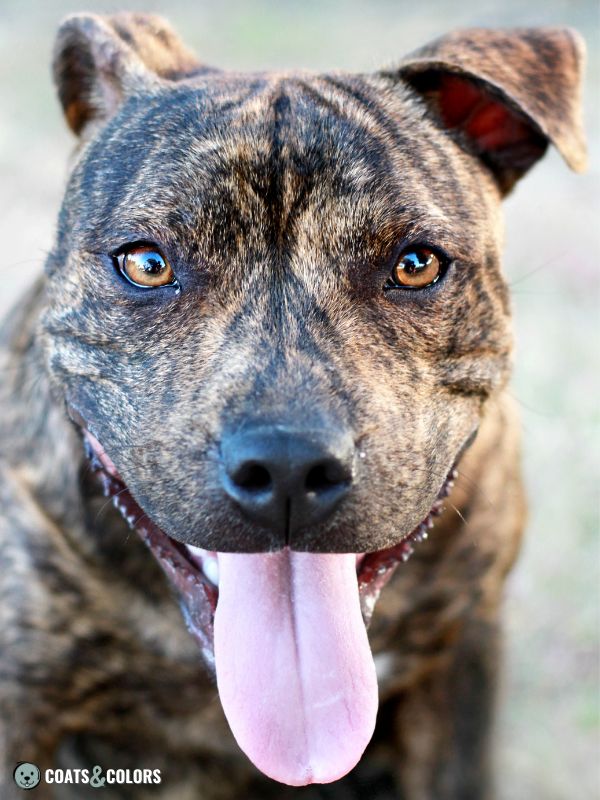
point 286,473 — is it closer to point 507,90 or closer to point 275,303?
point 275,303

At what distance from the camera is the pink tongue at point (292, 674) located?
3.14 meters

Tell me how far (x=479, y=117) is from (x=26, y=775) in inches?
106

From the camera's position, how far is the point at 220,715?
13.8 ft

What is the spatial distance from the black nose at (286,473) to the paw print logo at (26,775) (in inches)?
61.7

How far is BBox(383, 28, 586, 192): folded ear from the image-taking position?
362cm

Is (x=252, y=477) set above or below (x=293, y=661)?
above

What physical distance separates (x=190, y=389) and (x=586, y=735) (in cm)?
298

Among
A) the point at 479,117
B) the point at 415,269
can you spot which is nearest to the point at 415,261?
the point at 415,269

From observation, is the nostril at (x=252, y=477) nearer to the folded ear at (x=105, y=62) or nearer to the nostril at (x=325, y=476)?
the nostril at (x=325, y=476)

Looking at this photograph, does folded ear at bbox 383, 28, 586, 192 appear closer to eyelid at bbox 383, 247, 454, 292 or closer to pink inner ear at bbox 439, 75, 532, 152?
pink inner ear at bbox 439, 75, 532, 152

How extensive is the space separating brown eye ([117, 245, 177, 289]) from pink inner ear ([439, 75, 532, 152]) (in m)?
1.16

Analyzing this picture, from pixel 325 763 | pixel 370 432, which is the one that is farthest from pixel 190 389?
pixel 325 763

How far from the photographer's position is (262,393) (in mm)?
2908

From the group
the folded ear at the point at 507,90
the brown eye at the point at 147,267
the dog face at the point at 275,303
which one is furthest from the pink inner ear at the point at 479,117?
the brown eye at the point at 147,267
